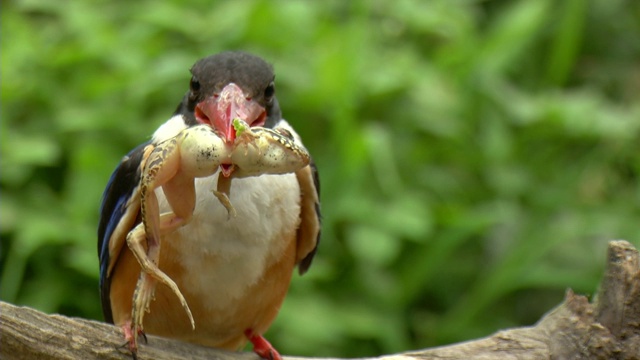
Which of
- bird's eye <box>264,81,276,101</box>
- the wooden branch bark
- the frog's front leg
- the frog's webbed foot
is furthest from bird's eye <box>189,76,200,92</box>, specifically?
the wooden branch bark

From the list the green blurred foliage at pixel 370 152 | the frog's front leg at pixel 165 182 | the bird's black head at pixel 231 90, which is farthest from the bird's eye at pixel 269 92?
the green blurred foliage at pixel 370 152

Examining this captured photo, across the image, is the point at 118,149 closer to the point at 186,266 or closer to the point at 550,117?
the point at 186,266

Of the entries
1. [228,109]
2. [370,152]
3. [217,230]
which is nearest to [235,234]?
[217,230]

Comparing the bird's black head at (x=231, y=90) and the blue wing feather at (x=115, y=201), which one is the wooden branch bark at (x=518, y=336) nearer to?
the blue wing feather at (x=115, y=201)

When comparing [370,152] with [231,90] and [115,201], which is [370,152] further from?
[231,90]

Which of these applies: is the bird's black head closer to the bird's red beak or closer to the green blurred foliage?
the bird's red beak

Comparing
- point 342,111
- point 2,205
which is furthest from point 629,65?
point 2,205
